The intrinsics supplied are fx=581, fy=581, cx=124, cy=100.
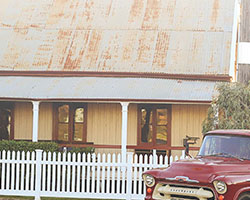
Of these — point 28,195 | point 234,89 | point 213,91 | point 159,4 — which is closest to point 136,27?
point 159,4

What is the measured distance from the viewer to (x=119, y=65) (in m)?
21.4

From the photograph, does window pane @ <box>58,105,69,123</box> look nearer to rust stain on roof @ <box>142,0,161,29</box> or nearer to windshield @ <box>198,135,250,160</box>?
rust stain on roof @ <box>142,0,161,29</box>

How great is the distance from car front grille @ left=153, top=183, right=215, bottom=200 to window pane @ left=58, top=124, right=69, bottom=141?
38.4ft

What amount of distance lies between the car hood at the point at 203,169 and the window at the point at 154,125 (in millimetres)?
10383

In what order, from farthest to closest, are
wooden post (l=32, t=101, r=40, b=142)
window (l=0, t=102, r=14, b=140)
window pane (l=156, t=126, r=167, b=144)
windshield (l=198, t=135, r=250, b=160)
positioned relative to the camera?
window (l=0, t=102, r=14, b=140) < window pane (l=156, t=126, r=167, b=144) < wooden post (l=32, t=101, r=40, b=142) < windshield (l=198, t=135, r=250, b=160)

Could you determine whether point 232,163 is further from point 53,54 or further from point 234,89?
point 53,54

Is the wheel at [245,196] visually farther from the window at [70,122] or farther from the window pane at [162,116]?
A: the window at [70,122]

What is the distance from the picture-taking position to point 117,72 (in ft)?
69.2

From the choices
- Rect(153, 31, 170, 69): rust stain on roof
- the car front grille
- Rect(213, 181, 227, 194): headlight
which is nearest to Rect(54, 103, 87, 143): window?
Rect(153, 31, 170, 69): rust stain on roof

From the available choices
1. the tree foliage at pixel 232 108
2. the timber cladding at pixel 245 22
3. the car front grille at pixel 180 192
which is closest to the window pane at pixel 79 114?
the tree foliage at pixel 232 108

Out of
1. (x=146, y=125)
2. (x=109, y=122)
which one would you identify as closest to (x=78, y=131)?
(x=109, y=122)

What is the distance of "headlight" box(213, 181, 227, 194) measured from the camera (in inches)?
365

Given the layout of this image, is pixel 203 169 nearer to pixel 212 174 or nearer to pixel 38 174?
Answer: pixel 212 174

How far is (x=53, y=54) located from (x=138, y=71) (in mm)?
3534
